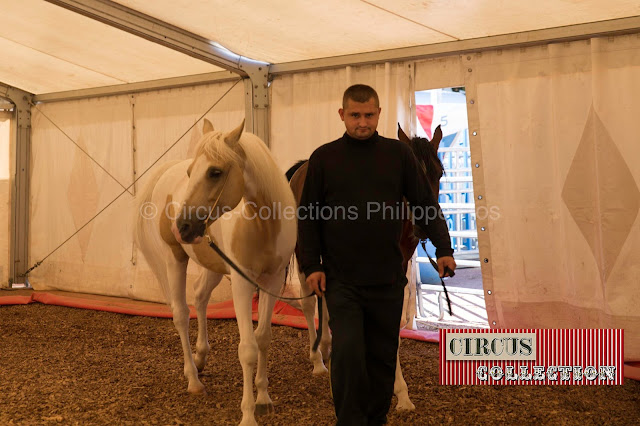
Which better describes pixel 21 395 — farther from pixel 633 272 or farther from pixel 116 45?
pixel 633 272

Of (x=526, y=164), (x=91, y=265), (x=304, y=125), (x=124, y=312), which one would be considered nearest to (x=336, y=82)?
(x=304, y=125)

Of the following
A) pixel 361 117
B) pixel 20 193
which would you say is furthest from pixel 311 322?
pixel 20 193

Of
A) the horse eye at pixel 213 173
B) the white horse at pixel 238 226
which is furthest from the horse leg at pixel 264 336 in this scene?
the horse eye at pixel 213 173

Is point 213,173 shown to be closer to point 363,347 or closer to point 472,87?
point 363,347

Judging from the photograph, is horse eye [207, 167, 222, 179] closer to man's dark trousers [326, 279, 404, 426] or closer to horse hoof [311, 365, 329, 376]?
man's dark trousers [326, 279, 404, 426]

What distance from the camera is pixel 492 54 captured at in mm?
4457

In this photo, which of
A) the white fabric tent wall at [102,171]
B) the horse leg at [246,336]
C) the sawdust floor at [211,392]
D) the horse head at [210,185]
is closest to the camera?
the horse head at [210,185]

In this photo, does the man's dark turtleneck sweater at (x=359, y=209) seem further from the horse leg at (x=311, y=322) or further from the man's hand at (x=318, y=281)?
the horse leg at (x=311, y=322)

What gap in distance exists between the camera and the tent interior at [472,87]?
4020 mm

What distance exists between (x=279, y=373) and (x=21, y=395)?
1.54m

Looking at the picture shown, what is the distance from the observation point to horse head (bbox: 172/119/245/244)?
2.47 metres

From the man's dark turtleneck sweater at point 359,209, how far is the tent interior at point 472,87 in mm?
1939

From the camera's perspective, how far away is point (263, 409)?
3066mm

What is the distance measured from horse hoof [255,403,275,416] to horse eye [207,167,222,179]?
4.25 feet
